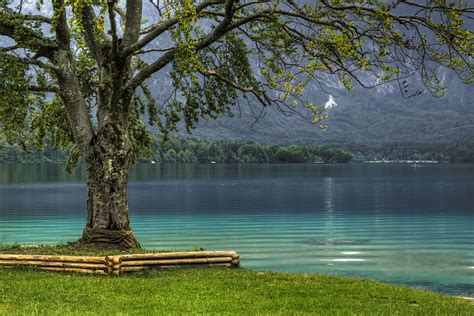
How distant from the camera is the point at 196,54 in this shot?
27.3 m

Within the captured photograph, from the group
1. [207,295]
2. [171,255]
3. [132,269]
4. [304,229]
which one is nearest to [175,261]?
[171,255]

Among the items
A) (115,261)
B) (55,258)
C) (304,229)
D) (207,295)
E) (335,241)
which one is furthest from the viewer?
(304,229)

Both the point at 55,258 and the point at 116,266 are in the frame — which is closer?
the point at 116,266

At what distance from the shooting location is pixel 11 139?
1325 inches

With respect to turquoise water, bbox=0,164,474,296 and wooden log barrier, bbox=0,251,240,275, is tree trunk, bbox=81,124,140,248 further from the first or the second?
turquoise water, bbox=0,164,474,296

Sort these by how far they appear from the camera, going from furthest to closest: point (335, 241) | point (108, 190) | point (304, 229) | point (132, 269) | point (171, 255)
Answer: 1. point (304, 229)
2. point (335, 241)
3. point (108, 190)
4. point (171, 255)
5. point (132, 269)

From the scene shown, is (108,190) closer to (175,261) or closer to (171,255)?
(171,255)

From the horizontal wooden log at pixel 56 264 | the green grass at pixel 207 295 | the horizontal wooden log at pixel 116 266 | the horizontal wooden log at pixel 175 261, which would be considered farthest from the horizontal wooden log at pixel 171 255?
the horizontal wooden log at pixel 56 264

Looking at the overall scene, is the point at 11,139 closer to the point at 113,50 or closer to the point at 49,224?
the point at 113,50

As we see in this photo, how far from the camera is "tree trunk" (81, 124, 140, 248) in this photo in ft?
92.8

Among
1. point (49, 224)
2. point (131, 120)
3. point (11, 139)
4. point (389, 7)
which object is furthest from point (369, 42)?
point (49, 224)

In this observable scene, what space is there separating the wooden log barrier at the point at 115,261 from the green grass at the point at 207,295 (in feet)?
1.46

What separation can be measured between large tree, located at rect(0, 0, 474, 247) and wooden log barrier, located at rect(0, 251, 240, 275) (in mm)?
4148

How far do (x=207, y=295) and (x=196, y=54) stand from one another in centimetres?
1066
